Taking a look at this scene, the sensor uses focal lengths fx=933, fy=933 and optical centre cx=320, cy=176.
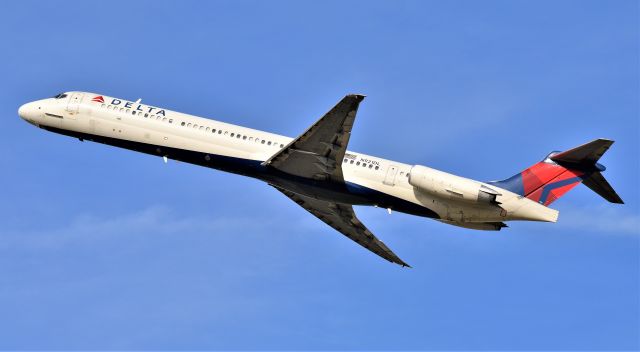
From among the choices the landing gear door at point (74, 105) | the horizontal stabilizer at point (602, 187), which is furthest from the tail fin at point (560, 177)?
→ the landing gear door at point (74, 105)

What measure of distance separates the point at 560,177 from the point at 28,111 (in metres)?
24.5

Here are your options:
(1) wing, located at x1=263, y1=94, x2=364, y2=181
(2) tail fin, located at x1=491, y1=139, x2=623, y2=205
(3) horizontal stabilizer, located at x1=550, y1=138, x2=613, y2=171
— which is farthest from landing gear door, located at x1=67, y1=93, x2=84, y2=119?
(3) horizontal stabilizer, located at x1=550, y1=138, x2=613, y2=171

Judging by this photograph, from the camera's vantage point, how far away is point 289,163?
124ft

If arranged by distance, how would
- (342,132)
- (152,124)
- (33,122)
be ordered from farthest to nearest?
1. (33,122)
2. (152,124)
3. (342,132)

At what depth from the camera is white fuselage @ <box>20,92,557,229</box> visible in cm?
3666

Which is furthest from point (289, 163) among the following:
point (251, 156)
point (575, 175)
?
point (575, 175)

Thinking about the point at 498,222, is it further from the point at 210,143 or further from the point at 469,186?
the point at 210,143

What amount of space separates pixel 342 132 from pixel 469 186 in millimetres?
5330

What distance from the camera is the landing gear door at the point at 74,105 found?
139 ft

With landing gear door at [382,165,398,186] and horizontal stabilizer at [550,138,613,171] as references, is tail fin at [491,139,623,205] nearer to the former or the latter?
horizontal stabilizer at [550,138,613,171]

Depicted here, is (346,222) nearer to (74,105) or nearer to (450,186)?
(450,186)

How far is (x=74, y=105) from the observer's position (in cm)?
4269

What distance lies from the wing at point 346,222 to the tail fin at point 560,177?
7416 mm

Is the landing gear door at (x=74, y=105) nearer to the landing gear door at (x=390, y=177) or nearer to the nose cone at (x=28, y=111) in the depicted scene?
the nose cone at (x=28, y=111)
